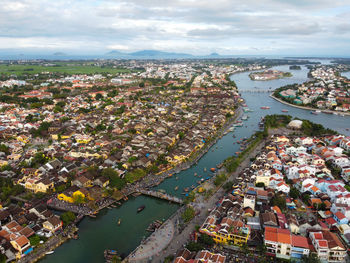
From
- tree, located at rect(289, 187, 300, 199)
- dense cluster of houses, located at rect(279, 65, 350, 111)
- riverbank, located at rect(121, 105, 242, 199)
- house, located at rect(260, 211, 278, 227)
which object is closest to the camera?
house, located at rect(260, 211, 278, 227)

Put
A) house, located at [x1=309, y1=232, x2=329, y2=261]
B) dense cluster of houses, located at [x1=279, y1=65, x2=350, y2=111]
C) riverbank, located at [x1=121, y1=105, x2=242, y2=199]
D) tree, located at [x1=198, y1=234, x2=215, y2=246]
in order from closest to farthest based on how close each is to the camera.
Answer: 1. house, located at [x1=309, y1=232, x2=329, y2=261]
2. tree, located at [x1=198, y1=234, x2=215, y2=246]
3. riverbank, located at [x1=121, y1=105, x2=242, y2=199]
4. dense cluster of houses, located at [x1=279, y1=65, x2=350, y2=111]

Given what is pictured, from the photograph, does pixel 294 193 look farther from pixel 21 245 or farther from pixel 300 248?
pixel 21 245

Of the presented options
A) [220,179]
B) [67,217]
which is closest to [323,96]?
[220,179]

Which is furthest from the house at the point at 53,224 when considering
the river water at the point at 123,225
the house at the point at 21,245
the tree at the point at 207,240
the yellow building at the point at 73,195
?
the tree at the point at 207,240

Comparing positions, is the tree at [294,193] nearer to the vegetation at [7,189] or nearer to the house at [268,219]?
the house at [268,219]

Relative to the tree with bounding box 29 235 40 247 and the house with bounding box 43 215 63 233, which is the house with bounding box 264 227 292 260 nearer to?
the house with bounding box 43 215 63 233

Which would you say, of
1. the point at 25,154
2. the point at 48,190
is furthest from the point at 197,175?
the point at 25,154

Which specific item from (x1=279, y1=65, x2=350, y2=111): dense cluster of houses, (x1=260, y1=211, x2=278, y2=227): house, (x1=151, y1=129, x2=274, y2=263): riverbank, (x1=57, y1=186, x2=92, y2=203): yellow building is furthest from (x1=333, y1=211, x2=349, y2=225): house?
(x1=279, y1=65, x2=350, y2=111): dense cluster of houses
